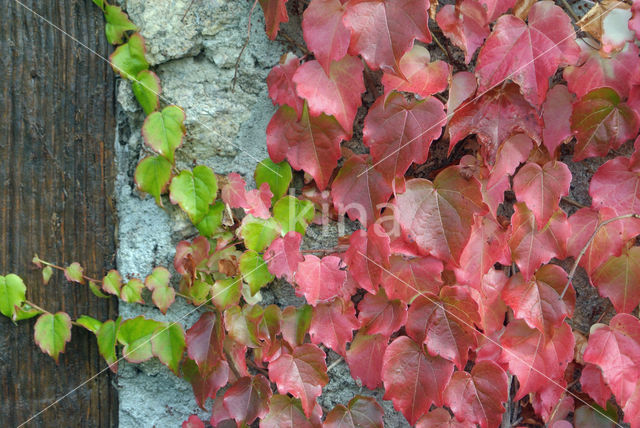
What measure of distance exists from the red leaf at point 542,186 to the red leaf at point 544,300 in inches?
4.6

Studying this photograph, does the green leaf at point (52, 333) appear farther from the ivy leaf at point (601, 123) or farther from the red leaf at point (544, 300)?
the ivy leaf at point (601, 123)

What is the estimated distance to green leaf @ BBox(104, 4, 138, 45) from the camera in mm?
958

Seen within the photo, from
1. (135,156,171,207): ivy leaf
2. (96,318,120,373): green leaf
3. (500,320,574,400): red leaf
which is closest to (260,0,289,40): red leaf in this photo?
(135,156,171,207): ivy leaf

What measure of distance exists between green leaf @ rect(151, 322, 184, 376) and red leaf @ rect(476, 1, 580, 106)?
29.9 inches

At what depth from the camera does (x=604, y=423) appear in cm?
98

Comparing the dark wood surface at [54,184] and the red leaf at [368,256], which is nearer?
the red leaf at [368,256]

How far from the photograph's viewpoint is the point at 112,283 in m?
0.99

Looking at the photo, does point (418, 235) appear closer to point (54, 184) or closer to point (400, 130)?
point (400, 130)

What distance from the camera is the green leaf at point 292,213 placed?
0.95 m

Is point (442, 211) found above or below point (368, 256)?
above

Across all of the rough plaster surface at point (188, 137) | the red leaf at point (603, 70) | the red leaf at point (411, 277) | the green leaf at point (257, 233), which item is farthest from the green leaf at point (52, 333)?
the red leaf at point (603, 70)

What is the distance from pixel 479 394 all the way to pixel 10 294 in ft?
3.16

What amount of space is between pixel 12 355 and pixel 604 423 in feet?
4.09

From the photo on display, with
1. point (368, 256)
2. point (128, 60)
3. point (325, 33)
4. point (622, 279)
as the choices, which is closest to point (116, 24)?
point (128, 60)
